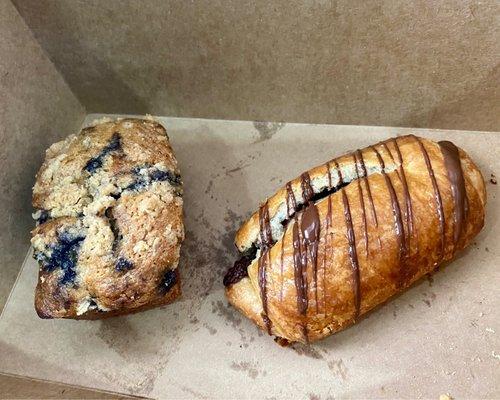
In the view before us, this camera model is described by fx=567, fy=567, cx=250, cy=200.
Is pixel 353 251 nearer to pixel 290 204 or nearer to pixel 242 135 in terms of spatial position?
pixel 290 204

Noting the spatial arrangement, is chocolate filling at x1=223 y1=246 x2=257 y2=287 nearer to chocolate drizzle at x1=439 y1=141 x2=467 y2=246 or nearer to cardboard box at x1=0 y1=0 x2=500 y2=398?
cardboard box at x1=0 y1=0 x2=500 y2=398

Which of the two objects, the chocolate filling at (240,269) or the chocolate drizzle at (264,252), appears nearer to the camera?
the chocolate drizzle at (264,252)

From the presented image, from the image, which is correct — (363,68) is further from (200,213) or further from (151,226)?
(151,226)

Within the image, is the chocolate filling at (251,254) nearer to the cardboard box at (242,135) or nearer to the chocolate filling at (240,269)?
the chocolate filling at (240,269)

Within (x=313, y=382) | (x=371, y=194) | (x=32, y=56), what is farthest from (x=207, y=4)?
(x=313, y=382)

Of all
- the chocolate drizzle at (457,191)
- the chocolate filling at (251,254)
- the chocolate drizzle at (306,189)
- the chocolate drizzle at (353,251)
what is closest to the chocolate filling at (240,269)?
the chocolate filling at (251,254)

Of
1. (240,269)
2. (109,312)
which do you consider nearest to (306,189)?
(240,269)
